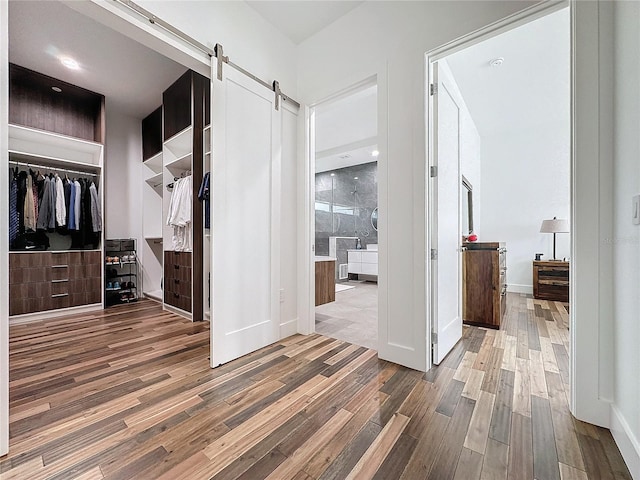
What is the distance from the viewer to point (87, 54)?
9.84 ft

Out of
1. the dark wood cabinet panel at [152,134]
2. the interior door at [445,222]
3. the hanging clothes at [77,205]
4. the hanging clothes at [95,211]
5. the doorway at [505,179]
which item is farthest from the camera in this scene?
the dark wood cabinet panel at [152,134]

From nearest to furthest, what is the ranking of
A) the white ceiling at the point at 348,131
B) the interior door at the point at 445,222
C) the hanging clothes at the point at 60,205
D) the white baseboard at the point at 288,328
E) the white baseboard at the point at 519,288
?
the interior door at the point at 445,222 < the white baseboard at the point at 288,328 < the hanging clothes at the point at 60,205 < the white ceiling at the point at 348,131 < the white baseboard at the point at 519,288

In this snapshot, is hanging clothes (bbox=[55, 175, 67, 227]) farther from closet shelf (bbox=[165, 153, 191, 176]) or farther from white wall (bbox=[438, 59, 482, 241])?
white wall (bbox=[438, 59, 482, 241])

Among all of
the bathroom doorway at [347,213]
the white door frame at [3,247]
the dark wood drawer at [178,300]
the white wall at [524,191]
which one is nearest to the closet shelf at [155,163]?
the dark wood drawer at [178,300]

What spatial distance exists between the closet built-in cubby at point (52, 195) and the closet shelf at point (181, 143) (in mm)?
945

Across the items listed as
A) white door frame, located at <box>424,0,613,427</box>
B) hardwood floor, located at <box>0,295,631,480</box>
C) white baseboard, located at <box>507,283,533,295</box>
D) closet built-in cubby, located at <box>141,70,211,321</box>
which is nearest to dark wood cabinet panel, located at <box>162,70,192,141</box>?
closet built-in cubby, located at <box>141,70,211,321</box>

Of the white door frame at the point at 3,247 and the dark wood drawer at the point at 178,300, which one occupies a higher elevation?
the white door frame at the point at 3,247

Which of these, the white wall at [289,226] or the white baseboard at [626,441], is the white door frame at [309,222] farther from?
the white baseboard at [626,441]

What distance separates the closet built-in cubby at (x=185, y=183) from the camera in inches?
124

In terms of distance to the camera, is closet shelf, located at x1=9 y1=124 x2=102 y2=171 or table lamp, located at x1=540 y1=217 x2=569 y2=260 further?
table lamp, located at x1=540 y1=217 x2=569 y2=260

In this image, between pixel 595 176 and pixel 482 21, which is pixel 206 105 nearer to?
pixel 482 21

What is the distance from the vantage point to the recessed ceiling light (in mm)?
3076

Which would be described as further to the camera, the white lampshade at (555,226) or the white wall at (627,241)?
the white lampshade at (555,226)

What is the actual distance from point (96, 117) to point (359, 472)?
4.94m
